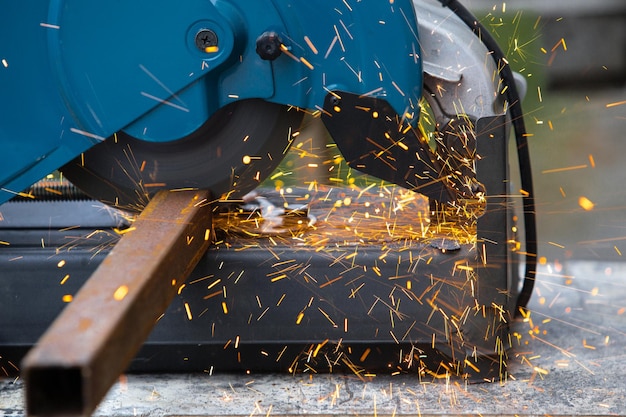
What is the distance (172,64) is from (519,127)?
34.4 inches

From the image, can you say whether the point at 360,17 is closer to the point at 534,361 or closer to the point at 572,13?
the point at 534,361

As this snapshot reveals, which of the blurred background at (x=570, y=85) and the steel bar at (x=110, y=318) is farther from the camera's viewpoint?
the blurred background at (x=570, y=85)

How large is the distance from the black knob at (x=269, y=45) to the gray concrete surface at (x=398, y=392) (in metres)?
0.76

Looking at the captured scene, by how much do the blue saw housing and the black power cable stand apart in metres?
0.22

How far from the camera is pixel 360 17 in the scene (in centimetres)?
190

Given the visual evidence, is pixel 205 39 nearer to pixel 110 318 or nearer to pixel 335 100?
pixel 335 100

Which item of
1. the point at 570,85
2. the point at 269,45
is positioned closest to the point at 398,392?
the point at 269,45

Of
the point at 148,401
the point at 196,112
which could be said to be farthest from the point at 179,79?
the point at 148,401

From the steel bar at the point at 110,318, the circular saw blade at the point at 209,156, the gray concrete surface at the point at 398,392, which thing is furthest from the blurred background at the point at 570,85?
the steel bar at the point at 110,318

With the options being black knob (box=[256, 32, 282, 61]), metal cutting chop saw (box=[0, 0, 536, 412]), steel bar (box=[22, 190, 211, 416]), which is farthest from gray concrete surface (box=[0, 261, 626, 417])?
black knob (box=[256, 32, 282, 61])

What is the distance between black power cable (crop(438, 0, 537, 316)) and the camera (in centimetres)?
207

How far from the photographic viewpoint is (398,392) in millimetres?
1979

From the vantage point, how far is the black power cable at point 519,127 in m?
2.07

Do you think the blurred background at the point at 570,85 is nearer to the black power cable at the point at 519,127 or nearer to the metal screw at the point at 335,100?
the black power cable at the point at 519,127
